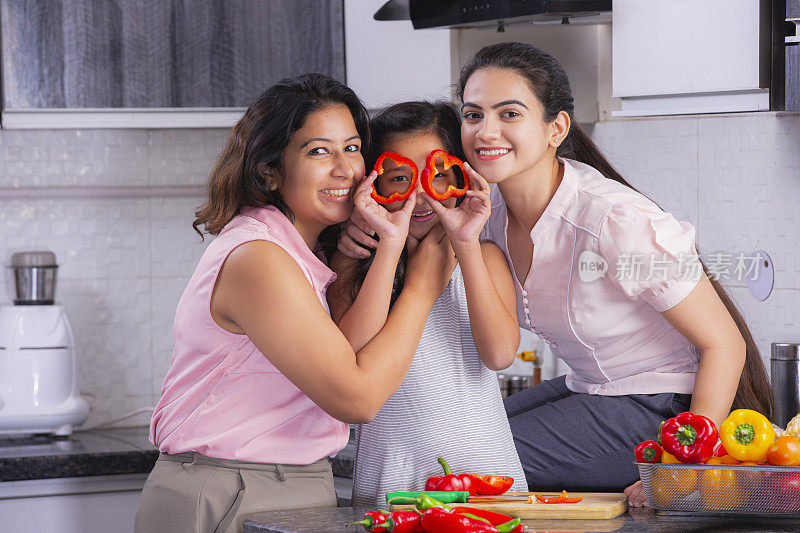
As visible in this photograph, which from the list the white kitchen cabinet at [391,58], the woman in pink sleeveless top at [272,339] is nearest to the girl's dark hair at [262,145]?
the woman in pink sleeveless top at [272,339]

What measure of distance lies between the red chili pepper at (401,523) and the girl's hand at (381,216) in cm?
39

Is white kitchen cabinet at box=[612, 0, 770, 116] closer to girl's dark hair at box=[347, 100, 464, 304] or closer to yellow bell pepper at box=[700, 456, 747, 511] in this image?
girl's dark hair at box=[347, 100, 464, 304]

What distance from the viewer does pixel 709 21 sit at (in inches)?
73.1

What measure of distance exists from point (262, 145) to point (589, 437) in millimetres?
732

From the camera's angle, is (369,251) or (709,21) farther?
(709,21)

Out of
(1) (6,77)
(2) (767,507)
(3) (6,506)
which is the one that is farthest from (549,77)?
(3) (6,506)

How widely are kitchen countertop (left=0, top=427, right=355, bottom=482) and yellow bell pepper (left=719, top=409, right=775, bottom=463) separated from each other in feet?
3.38

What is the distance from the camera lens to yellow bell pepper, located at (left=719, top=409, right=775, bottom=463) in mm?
1199

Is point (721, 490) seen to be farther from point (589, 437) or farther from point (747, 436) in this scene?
point (589, 437)

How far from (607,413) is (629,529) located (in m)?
0.53

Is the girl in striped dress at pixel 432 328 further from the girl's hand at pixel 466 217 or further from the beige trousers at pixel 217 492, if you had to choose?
the beige trousers at pixel 217 492

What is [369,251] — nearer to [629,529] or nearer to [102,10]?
[629,529]

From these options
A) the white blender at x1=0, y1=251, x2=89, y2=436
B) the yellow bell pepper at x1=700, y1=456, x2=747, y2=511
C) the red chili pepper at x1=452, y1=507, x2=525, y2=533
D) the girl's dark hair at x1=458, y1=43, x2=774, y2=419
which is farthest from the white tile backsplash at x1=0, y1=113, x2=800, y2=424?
the red chili pepper at x1=452, y1=507, x2=525, y2=533

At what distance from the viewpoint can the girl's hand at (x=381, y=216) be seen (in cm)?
135
